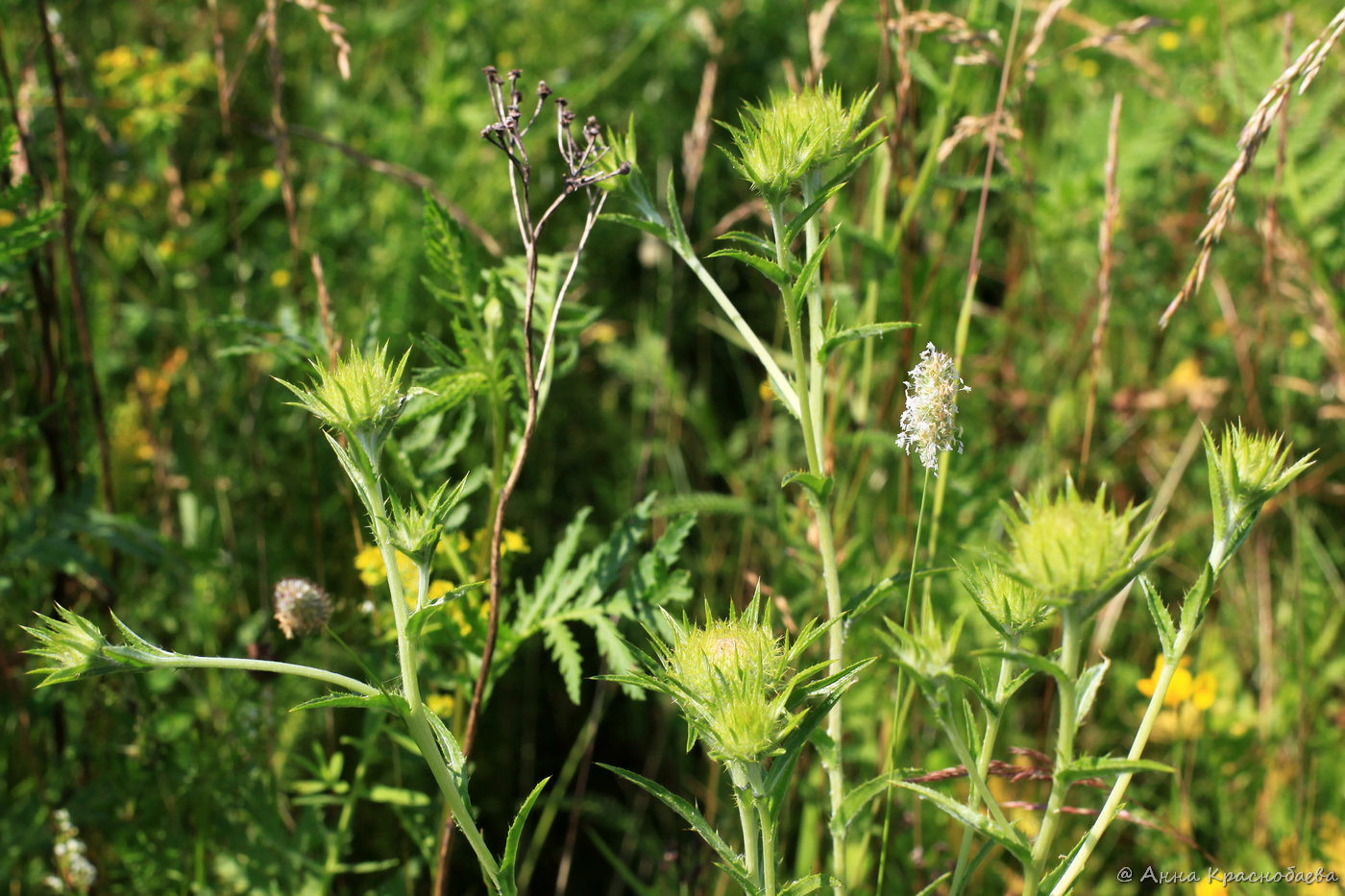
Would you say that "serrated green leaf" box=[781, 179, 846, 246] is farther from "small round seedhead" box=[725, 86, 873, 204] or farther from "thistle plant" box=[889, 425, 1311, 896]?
"thistle plant" box=[889, 425, 1311, 896]

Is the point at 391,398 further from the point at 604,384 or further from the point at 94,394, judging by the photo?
the point at 604,384

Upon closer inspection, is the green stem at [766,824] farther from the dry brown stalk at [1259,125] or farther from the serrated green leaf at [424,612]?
the dry brown stalk at [1259,125]

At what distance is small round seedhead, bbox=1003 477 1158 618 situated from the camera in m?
0.89

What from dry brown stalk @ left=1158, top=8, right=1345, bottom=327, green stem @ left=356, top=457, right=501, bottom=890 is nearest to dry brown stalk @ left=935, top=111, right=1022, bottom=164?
dry brown stalk @ left=1158, top=8, right=1345, bottom=327

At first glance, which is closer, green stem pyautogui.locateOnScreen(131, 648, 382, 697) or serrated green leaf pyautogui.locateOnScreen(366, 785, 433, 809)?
green stem pyautogui.locateOnScreen(131, 648, 382, 697)

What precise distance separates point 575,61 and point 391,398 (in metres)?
2.75

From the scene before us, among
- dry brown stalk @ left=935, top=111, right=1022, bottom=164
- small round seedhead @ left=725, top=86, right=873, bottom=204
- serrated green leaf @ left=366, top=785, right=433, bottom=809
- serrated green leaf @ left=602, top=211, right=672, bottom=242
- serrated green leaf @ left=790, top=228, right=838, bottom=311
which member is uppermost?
dry brown stalk @ left=935, top=111, right=1022, bottom=164

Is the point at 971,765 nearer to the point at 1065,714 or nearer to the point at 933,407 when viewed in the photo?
the point at 1065,714

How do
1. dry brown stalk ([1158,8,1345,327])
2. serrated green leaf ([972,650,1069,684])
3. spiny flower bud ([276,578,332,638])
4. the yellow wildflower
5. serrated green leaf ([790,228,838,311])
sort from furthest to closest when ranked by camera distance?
the yellow wildflower < spiny flower bud ([276,578,332,638]) < dry brown stalk ([1158,8,1345,327]) < serrated green leaf ([790,228,838,311]) < serrated green leaf ([972,650,1069,684])

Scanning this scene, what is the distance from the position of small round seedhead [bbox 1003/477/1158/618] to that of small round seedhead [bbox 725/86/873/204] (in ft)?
1.57

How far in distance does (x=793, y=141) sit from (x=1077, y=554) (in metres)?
0.56

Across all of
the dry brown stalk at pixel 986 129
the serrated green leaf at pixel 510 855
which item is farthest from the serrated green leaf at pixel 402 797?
the dry brown stalk at pixel 986 129

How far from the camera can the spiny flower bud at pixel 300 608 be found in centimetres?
153

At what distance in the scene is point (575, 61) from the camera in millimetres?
3523
